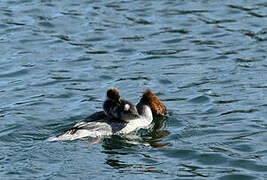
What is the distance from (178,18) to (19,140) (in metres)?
7.98

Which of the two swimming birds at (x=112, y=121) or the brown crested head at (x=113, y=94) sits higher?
the brown crested head at (x=113, y=94)

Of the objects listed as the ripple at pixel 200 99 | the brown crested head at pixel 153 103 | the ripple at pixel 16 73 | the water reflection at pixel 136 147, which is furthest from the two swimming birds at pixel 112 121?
the ripple at pixel 16 73

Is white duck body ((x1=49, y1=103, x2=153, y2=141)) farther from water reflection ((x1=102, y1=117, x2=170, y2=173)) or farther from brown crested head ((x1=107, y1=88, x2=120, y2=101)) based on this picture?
brown crested head ((x1=107, y1=88, x2=120, y2=101))

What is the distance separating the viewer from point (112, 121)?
10.3 m

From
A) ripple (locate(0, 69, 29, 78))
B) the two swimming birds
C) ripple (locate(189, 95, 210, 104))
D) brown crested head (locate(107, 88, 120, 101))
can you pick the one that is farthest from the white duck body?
ripple (locate(0, 69, 29, 78))

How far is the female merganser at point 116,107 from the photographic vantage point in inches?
403

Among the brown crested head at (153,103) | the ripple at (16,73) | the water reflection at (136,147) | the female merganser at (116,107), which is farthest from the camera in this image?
the ripple at (16,73)

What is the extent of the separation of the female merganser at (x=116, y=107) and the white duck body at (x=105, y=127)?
0.11 m

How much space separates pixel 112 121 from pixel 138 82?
2670mm

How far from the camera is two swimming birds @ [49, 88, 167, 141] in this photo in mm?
9836

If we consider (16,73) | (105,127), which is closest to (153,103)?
(105,127)

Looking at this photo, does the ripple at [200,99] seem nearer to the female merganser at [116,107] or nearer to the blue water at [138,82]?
the blue water at [138,82]

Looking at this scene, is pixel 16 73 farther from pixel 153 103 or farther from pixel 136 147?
pixel 136 147

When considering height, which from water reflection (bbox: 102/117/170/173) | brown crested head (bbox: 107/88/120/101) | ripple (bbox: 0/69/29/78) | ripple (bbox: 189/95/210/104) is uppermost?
brown crested head (bbox: 107/88/120/101)
